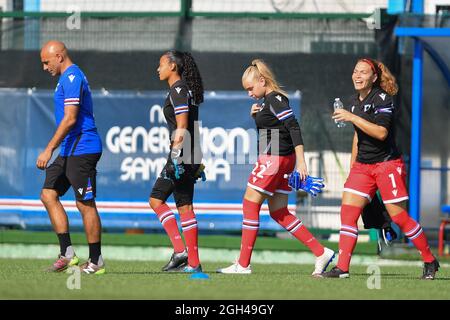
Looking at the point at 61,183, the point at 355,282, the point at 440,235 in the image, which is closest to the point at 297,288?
the point at 355,282

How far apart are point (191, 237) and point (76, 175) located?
3.88ft

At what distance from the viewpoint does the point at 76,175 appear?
1112 centimetres

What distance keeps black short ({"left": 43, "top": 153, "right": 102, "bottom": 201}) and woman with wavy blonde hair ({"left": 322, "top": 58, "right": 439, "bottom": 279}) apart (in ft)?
7.35

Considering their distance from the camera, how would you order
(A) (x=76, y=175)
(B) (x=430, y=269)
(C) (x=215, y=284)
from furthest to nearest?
(A) (x=76, y=175) < (B) (x=430, y=269) < (C) (x=215, y=284)

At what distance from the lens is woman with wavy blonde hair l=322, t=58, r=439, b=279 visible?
35.3ft

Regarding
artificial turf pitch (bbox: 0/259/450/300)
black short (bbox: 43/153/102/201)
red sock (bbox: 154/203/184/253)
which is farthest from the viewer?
red sock (bbox: 154/203/184/253)

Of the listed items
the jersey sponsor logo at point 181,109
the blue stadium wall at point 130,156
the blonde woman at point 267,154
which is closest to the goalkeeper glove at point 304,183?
the blonde woman at point 267,154

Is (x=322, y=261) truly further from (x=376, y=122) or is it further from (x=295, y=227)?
(x=376, y=122)

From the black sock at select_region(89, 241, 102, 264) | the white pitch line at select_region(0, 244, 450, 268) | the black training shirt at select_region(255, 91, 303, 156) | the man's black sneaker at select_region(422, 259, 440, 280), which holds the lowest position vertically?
the white pitch line at select_region(0, 244, 450, 268)

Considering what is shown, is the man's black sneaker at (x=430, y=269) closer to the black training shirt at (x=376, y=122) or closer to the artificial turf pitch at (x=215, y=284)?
the artificial turf pitch at (x=215, y=284)

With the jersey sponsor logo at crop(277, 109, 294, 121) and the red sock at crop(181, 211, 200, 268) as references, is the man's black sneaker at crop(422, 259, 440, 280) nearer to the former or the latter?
the jersey sponsor logo at crop(277, 109, 294, 121)

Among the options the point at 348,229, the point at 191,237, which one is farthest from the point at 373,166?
the point at 191,237

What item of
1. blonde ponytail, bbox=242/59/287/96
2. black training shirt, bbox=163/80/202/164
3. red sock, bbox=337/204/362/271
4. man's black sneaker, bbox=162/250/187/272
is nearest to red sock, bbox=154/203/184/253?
man's black sneaker, bbox=162/250/187/272
